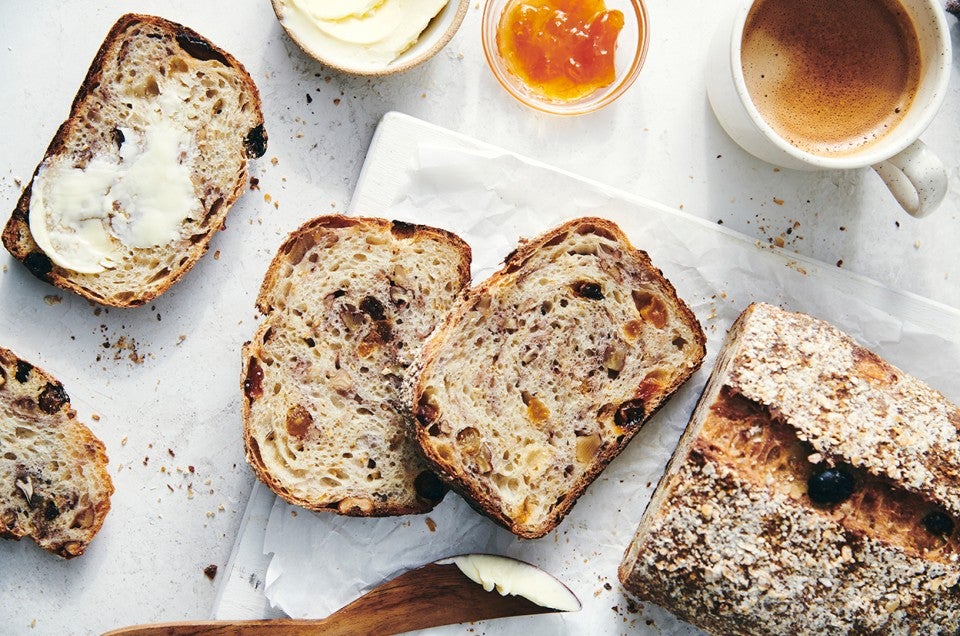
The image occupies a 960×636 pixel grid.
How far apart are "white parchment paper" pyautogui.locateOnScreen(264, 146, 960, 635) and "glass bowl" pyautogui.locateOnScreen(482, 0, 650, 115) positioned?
0.19 metres

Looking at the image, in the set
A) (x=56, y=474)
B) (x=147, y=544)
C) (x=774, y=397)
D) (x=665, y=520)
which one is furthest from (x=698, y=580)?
(x=56, y=474)

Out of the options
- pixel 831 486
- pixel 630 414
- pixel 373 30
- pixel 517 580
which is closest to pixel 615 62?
pixel 373 30

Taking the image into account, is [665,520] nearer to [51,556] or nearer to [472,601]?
[472,601]

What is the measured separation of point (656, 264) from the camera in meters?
2.64

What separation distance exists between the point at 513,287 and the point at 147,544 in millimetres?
1379

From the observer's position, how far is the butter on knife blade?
248 centimetres

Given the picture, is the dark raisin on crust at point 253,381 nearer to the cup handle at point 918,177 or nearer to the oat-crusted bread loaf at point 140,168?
the oat-crusted bread loaf at point 140,168

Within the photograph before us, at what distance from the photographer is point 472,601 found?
2.55 m

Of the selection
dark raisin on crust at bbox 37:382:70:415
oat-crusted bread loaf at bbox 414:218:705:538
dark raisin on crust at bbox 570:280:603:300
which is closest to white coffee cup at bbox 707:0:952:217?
oat-crusted bread loaf at bbox 414:218:705:538

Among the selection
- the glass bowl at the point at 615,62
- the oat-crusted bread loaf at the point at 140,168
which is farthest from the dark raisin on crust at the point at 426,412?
the glass bowl at the point at 615,62

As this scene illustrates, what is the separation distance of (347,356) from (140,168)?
0.82 meters

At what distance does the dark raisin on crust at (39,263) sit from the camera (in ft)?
8.25

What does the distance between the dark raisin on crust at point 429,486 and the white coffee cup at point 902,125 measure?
52.6 inches

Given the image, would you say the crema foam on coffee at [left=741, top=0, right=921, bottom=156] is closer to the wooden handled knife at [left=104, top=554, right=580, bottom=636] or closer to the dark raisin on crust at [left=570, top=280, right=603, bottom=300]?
the dark raisin on crust at [left=570, top=280, right=603, bottom=300]
